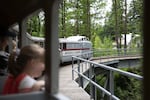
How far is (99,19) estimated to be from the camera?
40.2 meters

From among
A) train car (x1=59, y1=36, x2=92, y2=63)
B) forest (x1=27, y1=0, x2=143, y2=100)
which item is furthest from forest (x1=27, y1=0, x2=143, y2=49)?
train car (x1=59, y1=36, x2=92, y2=63)

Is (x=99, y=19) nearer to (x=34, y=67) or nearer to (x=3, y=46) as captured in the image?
(x=3, y=46)

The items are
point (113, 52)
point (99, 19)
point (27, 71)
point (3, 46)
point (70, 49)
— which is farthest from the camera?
point (99, 19)

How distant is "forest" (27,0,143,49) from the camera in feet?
124

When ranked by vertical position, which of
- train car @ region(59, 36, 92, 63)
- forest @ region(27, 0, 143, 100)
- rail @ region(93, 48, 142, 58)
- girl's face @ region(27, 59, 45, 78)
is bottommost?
rail @ region(93, 48, 142, 58)

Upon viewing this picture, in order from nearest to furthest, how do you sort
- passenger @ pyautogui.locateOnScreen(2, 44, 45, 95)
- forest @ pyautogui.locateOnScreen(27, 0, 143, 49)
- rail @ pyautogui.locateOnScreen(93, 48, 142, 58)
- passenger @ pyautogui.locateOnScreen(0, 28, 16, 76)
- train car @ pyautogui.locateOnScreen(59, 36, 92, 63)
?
passenger @ pyautogui.locateOnScreen(2, 44, 45, 95)
passenger @ pyautogui.locateOnScreen(0, 28, 16, 76)
train car @ pyautogui.locateOnScreen(59, 36, 92, 63)
rail @ pyautogui.locateOnScreen(93, 48, 142, 58)
forest @ pyautogui.locateOnScreen(27, 0, 143, 49)

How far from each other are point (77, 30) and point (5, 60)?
36.0m

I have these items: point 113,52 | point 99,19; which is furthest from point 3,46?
point 99,19

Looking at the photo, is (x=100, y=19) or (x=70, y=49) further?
(x=100, y=19)

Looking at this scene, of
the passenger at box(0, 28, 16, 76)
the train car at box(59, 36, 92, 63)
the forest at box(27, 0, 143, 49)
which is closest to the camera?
the passenger at box(0, 28, 16, 76)

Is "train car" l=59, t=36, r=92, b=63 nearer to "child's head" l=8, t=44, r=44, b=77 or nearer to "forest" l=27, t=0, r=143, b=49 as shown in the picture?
"forest" l=27, t=0, r=143, b=49

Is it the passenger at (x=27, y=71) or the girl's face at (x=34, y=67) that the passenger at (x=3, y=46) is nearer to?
the passenger at (x=27, y=71)

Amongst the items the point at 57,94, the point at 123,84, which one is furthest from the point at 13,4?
the point at 123,84
